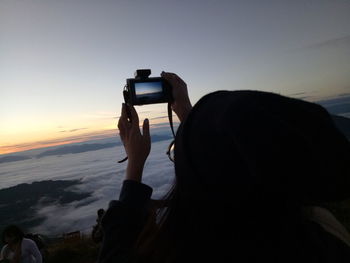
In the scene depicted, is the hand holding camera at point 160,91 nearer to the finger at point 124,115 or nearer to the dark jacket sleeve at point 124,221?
the finger at point 124,115

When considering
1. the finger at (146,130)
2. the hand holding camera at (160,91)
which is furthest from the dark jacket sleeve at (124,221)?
the hand holding camera at (160,91)

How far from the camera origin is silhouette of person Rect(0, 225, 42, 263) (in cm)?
461

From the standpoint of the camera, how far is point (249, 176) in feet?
2.07

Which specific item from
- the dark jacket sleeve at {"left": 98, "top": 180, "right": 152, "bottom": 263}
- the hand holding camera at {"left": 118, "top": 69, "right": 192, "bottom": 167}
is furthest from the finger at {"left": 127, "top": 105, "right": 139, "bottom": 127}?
the dark jacket sleeve at {"left": 98, "top": 180, "right": 152, "bottom": 263}

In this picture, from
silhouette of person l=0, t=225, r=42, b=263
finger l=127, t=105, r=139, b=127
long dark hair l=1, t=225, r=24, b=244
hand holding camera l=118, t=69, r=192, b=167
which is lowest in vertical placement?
silhouette of person l=0, t=225, r=42, b=263

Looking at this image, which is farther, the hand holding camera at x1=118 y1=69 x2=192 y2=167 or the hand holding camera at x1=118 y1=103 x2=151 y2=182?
the hand holding camera at x1=118 y1=69 x2=192 y2=167

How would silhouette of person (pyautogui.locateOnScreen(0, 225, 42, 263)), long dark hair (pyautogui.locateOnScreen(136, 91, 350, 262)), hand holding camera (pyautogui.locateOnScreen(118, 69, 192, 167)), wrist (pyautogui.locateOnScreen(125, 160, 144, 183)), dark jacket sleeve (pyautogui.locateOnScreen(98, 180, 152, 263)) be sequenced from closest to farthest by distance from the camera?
long dark hair (pyautogui.locateOnScreen(136, 91, 350, 262)) < dark jacket sleeve (pyautogui.locateOnScreen(98, 180, 152, 263)) < wrist (pyautogui.locateOnScreen(125, 160, 144, 183)) < hand holding camera (pyautogui.locateOnScreen(118, 69, 192, 167)) < silhouette of person (pyautogui.locateOnScreen(0, 225, 42, 263))

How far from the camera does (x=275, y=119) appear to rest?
0.62 metres

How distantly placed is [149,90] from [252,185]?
1279 millimetres

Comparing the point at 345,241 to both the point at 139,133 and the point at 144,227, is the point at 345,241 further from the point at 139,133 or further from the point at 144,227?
the point at 139,133

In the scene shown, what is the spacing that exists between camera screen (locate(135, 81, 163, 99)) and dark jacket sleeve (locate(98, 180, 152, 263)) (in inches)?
35.5

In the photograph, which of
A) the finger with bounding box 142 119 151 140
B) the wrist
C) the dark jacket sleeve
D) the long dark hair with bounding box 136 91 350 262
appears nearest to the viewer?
the long dark hair with bounding box 136 91 350 262

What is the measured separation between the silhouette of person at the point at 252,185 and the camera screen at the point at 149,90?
3.44ft

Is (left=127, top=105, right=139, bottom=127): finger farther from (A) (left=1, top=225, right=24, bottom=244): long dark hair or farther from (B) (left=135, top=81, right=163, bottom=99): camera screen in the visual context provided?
(A) (left=1, top=225, right=24, bottom=244): long dark hair
